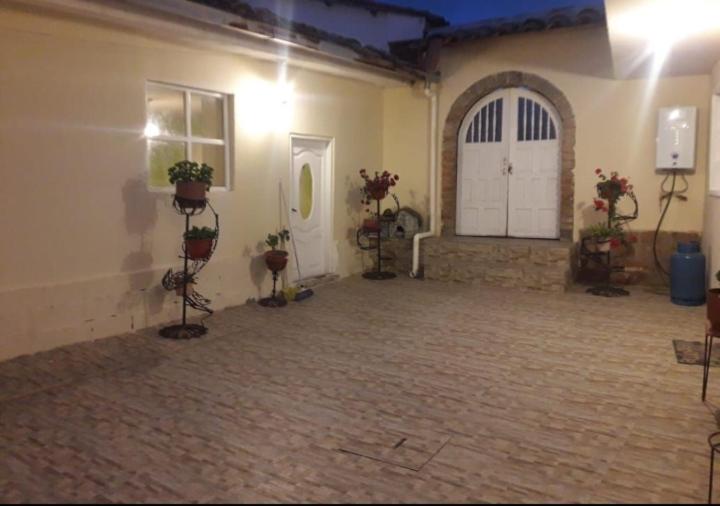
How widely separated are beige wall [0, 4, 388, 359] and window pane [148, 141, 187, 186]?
280 mm

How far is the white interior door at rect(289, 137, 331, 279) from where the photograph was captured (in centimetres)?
823

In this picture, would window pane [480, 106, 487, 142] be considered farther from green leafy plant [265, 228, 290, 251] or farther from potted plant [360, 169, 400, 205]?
green leafy plant [265, 228, 290, 251]

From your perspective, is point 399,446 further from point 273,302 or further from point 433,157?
point 433,157

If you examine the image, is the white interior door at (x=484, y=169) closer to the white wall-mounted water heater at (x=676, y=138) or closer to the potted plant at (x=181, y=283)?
the white wall-mounted water heater at (x=676, y=138)

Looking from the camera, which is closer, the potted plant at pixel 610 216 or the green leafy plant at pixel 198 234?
the green leafy plant at pixel 198 234

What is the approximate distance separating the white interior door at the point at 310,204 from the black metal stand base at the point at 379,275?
0.70 meters

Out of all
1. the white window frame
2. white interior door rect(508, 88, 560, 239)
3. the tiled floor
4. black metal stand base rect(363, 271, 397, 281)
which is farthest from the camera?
black metal stand base rect(363, 271, 397, 281)

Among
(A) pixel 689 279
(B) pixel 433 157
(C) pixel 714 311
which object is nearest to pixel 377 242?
(B) pixel 433 157

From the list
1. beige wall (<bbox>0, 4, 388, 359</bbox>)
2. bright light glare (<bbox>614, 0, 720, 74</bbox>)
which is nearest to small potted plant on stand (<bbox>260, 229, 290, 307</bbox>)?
beige wall (<bbox>0, 4, 388, 359</bbox>)

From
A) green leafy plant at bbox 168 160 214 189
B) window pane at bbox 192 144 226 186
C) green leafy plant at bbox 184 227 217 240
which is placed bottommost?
green leafy plant at bbox 184 227 217 240

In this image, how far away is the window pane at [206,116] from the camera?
6.76 metres

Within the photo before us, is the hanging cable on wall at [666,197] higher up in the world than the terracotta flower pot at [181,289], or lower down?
higher up

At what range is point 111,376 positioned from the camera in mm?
4707

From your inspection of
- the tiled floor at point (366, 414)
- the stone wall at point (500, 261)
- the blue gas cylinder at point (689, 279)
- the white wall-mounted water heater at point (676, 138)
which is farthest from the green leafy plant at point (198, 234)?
the white wall-mounted water heater at point (676, 138)
